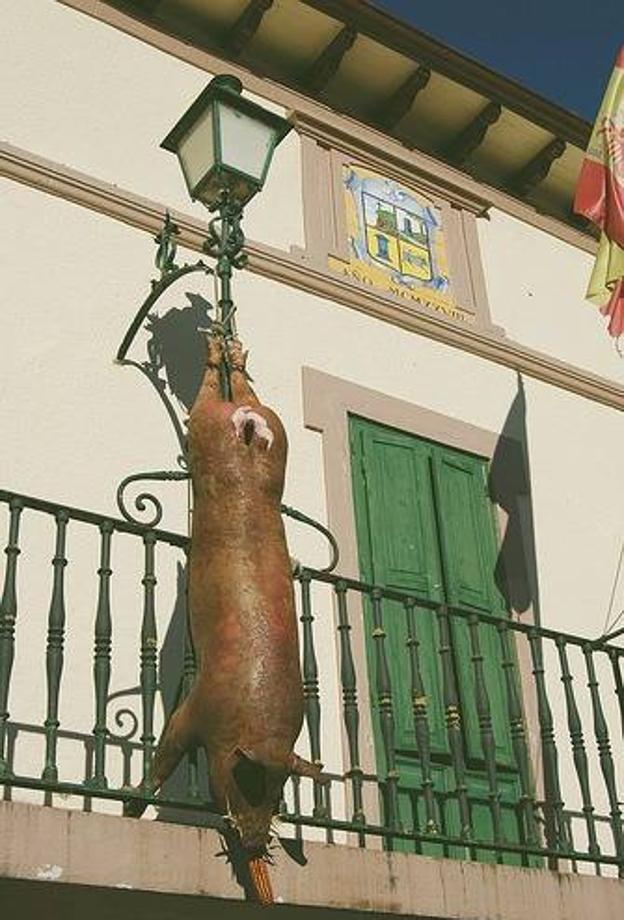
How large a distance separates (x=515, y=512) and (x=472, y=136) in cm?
273

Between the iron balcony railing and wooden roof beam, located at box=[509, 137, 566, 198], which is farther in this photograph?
wooden roof beam, located at box=[509, 137, 566, 198]

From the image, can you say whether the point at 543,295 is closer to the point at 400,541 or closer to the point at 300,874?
the point at 400,541

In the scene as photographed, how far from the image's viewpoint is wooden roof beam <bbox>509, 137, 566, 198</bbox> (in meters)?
9.73

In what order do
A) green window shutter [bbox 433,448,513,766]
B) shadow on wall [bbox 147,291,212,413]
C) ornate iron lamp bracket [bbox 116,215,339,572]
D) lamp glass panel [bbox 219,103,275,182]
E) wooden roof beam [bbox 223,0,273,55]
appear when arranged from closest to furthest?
ornate iron lamp bracket [bbox 116,215,339,572], lamp glass panel [bbox 219,103,275,182], shadow on wall [bbox 147,291,212,413], green window shutter [bbox 433,448,513,766], wooden roof beam [bbox 223,0,273,55]

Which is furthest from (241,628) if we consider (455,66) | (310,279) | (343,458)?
(455,66)

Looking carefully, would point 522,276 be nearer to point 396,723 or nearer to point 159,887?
point 396,723

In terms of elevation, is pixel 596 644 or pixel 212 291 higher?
pixel 212 291

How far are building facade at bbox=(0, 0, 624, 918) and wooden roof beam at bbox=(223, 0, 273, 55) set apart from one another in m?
Result: 0.02

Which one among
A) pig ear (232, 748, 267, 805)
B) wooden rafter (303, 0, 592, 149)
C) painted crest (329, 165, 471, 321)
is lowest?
pig ear (232, 748, 267, 805)

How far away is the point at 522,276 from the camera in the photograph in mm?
9500

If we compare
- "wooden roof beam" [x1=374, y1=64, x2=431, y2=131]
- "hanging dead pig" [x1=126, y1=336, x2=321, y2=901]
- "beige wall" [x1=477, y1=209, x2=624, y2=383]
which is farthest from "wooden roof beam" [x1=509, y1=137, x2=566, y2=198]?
"hanging dead pig" [x1=126, y1=336, x2=321, y2=901]

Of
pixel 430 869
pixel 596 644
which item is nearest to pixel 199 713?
pixel 430 869

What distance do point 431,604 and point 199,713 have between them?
1544mm

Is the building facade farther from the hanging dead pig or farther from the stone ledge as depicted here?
the hanging dead pig
